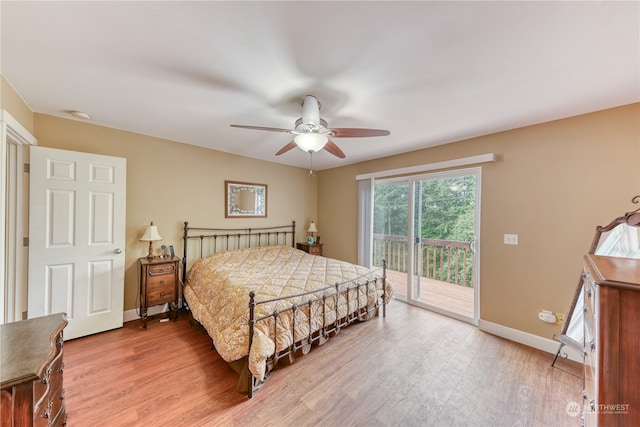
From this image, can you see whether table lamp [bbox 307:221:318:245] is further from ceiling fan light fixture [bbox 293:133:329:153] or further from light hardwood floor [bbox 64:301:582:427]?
ceiling fan light fixture [bbox 293:133:329:153]

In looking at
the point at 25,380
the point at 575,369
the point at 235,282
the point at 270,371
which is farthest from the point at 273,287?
the point at 575,369

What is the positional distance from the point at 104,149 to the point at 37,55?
1.56 m

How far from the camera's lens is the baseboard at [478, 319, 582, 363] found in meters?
2.35

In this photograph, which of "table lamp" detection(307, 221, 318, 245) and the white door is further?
"table lamp" detection(307, 221, 318, 245)

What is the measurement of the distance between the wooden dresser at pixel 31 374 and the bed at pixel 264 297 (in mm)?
973

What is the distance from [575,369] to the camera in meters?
2.21

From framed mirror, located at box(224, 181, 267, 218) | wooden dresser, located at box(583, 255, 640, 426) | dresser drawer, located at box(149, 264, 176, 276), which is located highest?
framed mirror, located at box(224, 181, 267, 218)

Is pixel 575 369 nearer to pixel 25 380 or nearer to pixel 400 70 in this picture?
pixel 400 70

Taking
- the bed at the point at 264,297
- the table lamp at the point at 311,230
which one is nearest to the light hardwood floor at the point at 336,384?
the bed at the point at 264,297

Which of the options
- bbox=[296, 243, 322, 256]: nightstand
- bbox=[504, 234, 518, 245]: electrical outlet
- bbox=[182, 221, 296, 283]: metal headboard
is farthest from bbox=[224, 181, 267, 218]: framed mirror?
bbox=[504, 234, 518, 245]: electrical outlet

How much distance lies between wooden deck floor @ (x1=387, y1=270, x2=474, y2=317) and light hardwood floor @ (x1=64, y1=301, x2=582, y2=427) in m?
0.61

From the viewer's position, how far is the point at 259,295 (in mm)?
2275

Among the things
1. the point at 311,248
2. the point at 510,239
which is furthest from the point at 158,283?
the point at 510,239

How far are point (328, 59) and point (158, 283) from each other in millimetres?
3149
